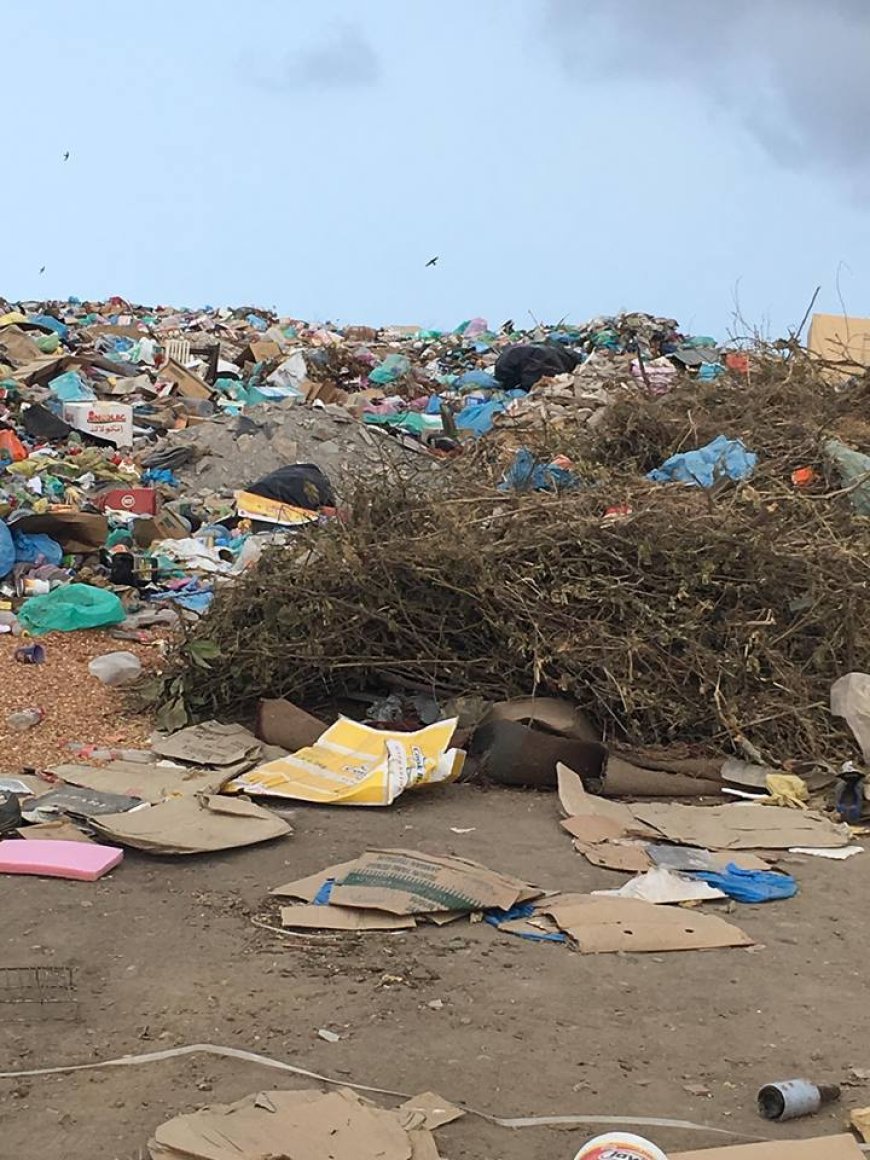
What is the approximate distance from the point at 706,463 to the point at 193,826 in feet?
11.9

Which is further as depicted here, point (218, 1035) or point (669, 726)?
point (669, 726)

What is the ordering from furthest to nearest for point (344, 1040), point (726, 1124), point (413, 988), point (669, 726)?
point (669, 726) → point (413, 988) → point (344, 1040) → point (726, 1124)

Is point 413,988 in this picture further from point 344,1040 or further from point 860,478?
point 860,478

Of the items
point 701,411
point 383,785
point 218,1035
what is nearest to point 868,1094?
point 218,1035

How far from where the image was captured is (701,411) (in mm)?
7859

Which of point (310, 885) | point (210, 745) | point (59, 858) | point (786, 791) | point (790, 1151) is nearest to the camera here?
point (790, 1151)

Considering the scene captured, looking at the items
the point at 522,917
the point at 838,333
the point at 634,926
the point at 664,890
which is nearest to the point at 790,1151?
the point at 634,926

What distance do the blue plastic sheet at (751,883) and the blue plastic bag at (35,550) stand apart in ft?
15.7

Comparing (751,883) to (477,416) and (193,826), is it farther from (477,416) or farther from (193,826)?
(477,416)

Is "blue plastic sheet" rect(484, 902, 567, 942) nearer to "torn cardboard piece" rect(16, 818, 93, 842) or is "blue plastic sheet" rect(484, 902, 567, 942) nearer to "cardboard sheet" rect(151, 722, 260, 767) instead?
"torn cardboard piece" rect(16, 818, 93, 842)

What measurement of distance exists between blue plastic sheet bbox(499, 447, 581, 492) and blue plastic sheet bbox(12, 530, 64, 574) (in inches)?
105

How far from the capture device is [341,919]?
3510 mm

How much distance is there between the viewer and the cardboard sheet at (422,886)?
3.55m

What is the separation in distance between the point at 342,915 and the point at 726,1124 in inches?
50.4
